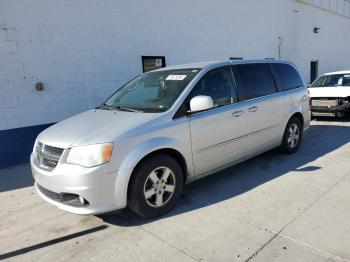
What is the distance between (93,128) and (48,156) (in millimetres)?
582

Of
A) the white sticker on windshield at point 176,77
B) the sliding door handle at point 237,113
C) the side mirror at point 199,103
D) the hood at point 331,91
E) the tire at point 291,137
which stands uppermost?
the white sticker on windshield at point 176,77

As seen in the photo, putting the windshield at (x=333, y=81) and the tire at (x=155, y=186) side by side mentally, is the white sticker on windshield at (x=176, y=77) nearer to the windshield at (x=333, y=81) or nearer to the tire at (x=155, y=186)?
the tire at (x=155, y=186)

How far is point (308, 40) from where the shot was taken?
17000 mm

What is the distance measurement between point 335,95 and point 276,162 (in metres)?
4.42

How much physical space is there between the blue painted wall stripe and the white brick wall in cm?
13

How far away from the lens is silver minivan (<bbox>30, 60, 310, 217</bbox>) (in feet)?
10.4

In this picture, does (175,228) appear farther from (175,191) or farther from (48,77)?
(48,77)

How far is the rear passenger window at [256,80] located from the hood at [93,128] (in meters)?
1.82

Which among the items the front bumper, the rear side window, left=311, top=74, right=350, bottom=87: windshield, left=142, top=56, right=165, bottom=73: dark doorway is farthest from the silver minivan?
left=311, top=74, right=350, bottom=87: windshield

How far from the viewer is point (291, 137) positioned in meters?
5.68

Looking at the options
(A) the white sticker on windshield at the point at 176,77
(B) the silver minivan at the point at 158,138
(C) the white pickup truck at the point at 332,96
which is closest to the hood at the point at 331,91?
(C) the white pickup truck at the point at 332,96

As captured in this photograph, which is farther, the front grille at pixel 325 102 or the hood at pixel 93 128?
the front grille at pixel 325 102

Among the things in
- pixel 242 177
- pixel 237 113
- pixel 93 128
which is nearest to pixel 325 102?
pixel 242 177

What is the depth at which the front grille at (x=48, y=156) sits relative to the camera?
3.32m
